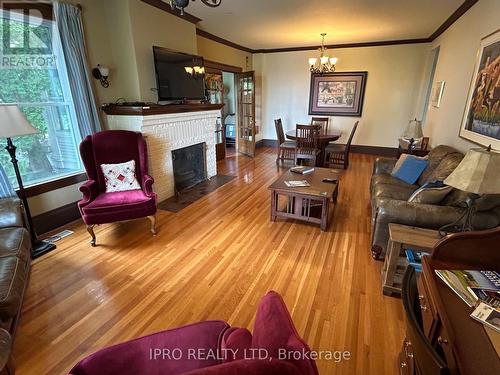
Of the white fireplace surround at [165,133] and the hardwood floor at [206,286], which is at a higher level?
the white fireplace surround at [165,133]

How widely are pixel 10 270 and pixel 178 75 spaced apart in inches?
124

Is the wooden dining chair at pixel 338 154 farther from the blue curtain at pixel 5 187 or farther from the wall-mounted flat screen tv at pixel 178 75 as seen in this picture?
the blue curtain at pixel 5 187

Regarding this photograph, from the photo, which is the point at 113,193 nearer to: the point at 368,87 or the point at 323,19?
the point at 323,19

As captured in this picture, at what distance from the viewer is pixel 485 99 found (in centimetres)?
→ 255

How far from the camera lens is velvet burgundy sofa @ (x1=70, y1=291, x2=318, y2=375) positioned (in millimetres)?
713

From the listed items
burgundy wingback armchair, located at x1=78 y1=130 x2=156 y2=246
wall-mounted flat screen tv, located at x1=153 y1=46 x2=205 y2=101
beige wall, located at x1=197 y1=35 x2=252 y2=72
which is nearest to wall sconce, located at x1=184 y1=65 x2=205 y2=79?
wall-mounted flat screen tv, located at x1=153 y1=46 x2=205 y2=101

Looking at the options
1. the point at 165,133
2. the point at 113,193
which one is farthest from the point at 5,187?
the point at 165,133

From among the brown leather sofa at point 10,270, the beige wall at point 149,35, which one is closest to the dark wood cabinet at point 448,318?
the brown leather sofa at point 10,270

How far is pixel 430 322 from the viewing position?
100cm

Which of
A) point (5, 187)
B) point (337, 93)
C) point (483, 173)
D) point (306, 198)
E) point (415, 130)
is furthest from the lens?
point (337, 93)

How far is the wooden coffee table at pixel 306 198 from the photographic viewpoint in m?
2.82

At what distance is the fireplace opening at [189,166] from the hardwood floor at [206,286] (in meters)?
1.02

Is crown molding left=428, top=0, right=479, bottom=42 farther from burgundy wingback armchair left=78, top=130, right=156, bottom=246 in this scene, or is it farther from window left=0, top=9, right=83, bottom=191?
window left=0, top=9, right=83, bottom=191

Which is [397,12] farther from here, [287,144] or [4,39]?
[4,39]
